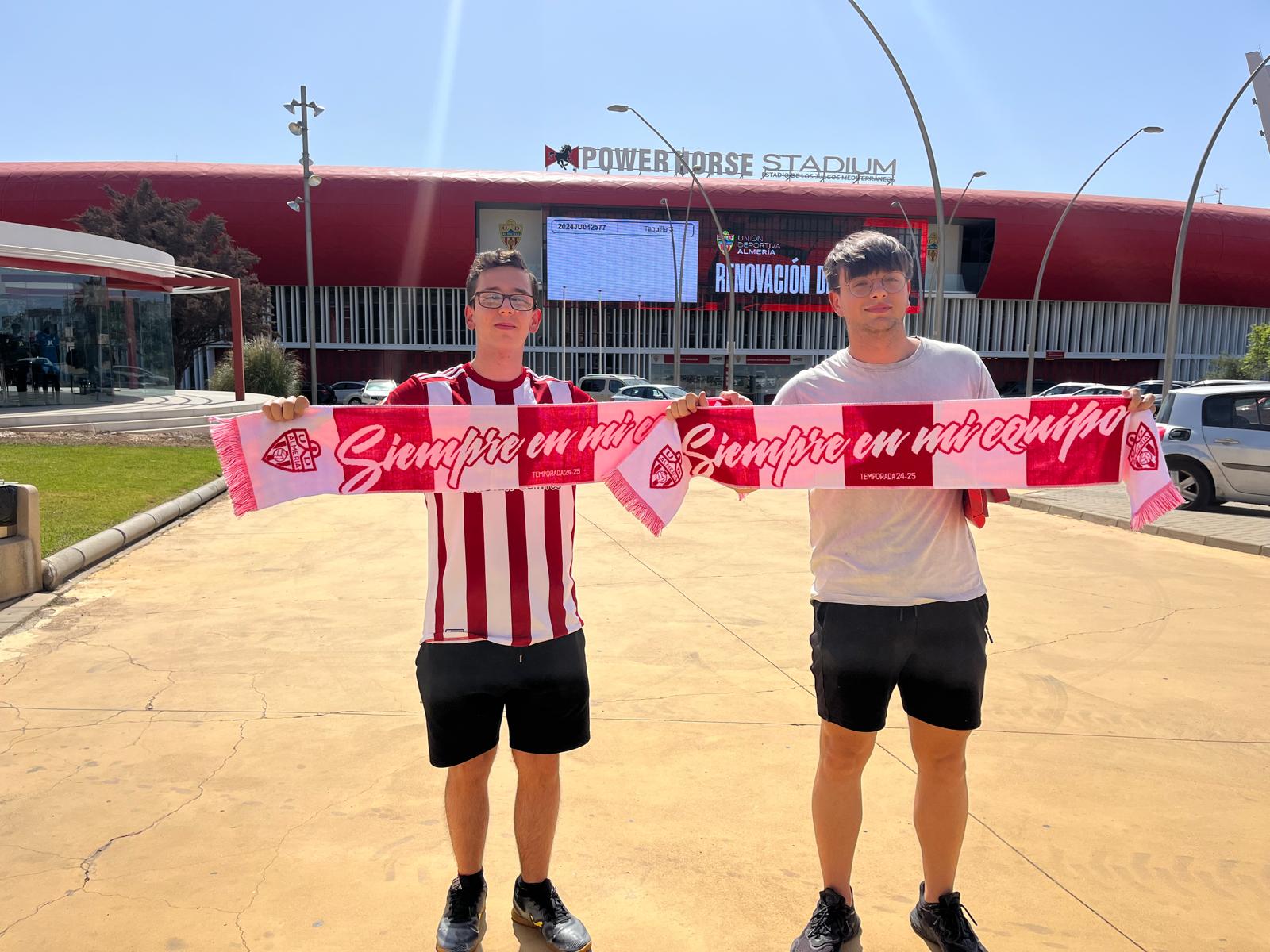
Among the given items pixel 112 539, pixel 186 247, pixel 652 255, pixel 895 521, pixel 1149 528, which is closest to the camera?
pixel 895 521

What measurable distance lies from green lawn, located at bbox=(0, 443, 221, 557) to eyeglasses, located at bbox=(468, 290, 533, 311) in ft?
20.8

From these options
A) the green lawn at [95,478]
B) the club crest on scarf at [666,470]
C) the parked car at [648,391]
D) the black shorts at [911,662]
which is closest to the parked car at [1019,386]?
the parked car at [648,391]

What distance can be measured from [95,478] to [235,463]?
38.4ft

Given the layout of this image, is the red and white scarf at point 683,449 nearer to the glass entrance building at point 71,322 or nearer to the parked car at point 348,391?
the glass entrance building at point 71,322

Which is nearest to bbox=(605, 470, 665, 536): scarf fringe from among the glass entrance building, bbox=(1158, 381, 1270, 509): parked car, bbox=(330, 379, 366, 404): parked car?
bbox=(1158, 381, 1270, 509): parked car

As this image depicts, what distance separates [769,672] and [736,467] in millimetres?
2379

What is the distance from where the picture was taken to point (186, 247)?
41.8 meters

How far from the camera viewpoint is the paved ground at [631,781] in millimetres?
2973

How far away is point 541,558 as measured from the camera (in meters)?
2.87

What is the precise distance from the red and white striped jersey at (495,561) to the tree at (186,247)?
4234 cm

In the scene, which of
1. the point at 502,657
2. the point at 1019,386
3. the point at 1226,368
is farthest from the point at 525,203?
the point at 502,657

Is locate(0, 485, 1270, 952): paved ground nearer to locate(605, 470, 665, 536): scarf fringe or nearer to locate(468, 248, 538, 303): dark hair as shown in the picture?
locate(605, 470, 665, 536): scarf fringe

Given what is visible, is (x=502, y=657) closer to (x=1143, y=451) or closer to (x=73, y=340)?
(x=1143, y=451)

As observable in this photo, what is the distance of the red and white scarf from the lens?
3084 millimetres
